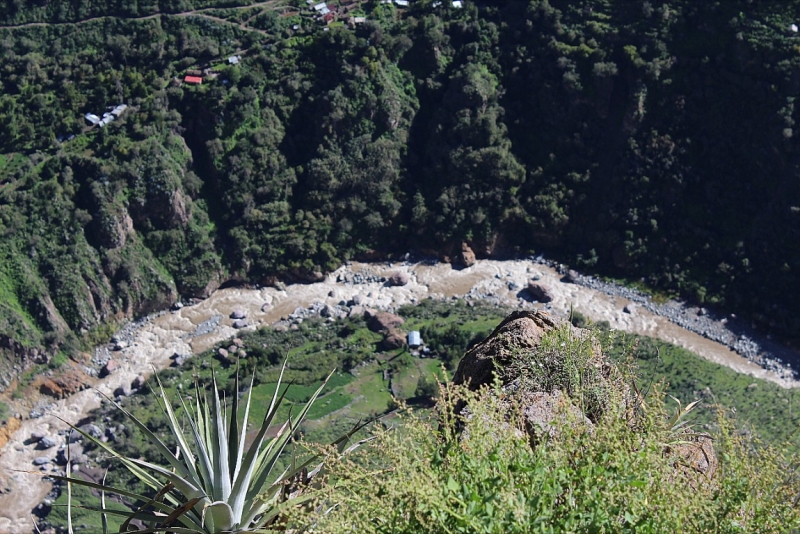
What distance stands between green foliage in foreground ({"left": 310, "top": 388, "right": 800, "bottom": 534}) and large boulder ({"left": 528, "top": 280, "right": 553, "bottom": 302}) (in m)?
43.1

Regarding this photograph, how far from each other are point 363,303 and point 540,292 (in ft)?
36.6

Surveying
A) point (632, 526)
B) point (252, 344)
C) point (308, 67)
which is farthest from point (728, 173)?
point (632, 526)

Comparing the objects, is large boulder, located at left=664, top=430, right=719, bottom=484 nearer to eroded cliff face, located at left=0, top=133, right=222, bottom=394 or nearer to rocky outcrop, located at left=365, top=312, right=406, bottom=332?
rocky outcrop, located at left=365, top=312, right=406, bottom=332

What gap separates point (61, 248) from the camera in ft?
165

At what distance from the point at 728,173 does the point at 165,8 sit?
3996cm

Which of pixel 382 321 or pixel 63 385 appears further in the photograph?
pixel 382 321

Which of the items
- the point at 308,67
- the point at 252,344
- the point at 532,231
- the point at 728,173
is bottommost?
the point at 252,344

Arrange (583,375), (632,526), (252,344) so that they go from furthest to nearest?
(252,344)
(583,375)
(632,526)

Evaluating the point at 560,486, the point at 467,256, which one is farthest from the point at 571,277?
the point at 560,486

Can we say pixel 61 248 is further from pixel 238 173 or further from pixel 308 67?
pixel 308 67

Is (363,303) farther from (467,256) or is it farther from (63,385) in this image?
(63,385)

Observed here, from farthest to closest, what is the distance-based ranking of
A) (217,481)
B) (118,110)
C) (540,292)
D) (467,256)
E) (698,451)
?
(467,256) < (118,110) < (540,292) < (698,451) < (217,481)

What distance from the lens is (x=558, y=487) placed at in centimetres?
781

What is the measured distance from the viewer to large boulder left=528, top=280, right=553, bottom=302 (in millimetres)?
51781
